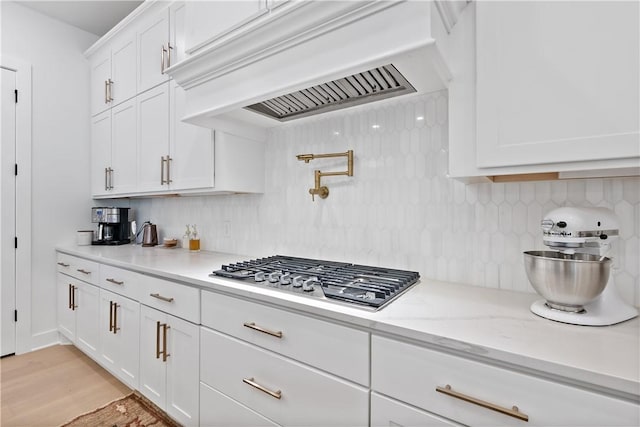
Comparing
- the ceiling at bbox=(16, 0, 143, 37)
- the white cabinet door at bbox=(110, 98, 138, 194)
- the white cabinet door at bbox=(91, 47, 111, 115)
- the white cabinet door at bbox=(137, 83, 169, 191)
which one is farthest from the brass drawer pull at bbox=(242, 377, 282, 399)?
the ceiling at bbox=(16, 0, 143, 37)

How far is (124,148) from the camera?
2.62 m

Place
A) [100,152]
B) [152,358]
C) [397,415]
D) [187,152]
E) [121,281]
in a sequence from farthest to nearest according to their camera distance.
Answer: [100,152]
[187,152]
[121,281]
[152,358]
[397,415]

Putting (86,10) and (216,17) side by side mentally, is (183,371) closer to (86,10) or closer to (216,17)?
(216,17)

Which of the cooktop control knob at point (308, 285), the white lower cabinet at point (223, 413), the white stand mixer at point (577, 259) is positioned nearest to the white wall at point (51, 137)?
the white lower cabinet at point (223, 413)

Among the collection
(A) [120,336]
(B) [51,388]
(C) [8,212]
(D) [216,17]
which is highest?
(D) [216,17]

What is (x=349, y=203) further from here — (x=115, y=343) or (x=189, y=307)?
(x=115, y=343)

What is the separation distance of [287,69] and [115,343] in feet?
6.58

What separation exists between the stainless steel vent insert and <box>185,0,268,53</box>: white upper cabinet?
0.37 meters

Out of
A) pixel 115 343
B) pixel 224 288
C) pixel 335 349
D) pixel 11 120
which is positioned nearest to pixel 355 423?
pixel 335 349

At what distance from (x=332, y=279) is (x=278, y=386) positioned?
1.46 feet

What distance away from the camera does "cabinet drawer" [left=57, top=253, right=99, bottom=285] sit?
2.25m

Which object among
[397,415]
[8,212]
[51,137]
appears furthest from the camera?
[51,137]

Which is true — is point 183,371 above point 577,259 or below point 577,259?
below

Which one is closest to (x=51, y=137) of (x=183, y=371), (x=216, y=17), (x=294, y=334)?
(x=216, y=17)
